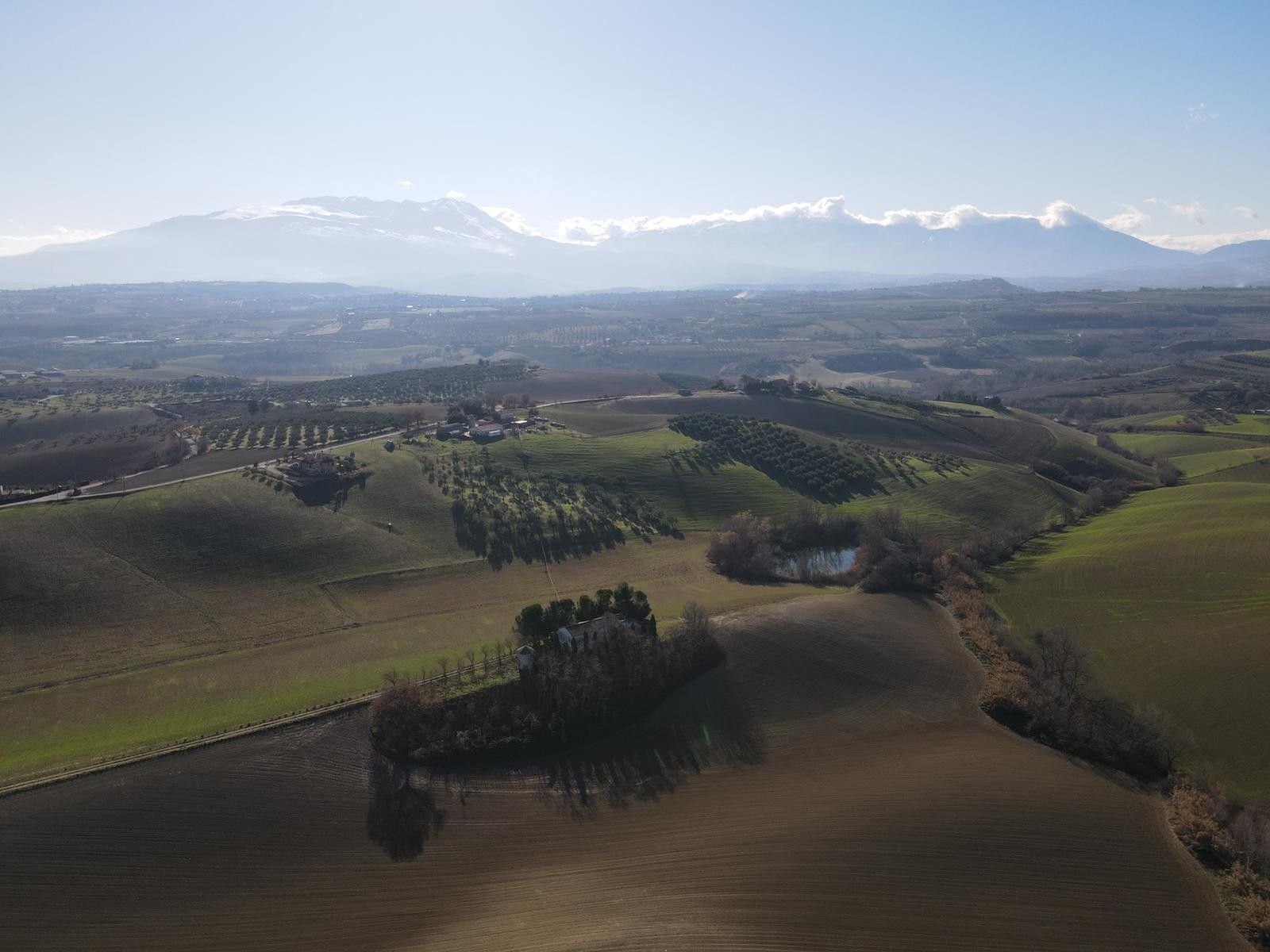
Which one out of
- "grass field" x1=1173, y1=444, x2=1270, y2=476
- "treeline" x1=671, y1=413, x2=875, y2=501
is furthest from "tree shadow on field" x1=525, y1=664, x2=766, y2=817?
"grass field" x1=1173, y1=444, x2=1270, y2=476

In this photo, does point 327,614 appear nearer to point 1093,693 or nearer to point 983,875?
point 983,875

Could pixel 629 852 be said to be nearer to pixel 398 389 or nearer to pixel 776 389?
pixel 776 389

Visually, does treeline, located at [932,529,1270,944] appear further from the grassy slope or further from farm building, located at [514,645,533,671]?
farm building, located at [514,645,533,671]

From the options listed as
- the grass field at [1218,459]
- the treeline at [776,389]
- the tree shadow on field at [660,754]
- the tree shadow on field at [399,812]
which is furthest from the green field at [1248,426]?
the tree shadow on field at [399,812]

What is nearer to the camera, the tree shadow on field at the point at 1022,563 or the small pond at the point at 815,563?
the tree shadow on field at the point at 1022,563

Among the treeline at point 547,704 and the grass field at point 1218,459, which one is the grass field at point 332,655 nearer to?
the treeline at point 547,704
